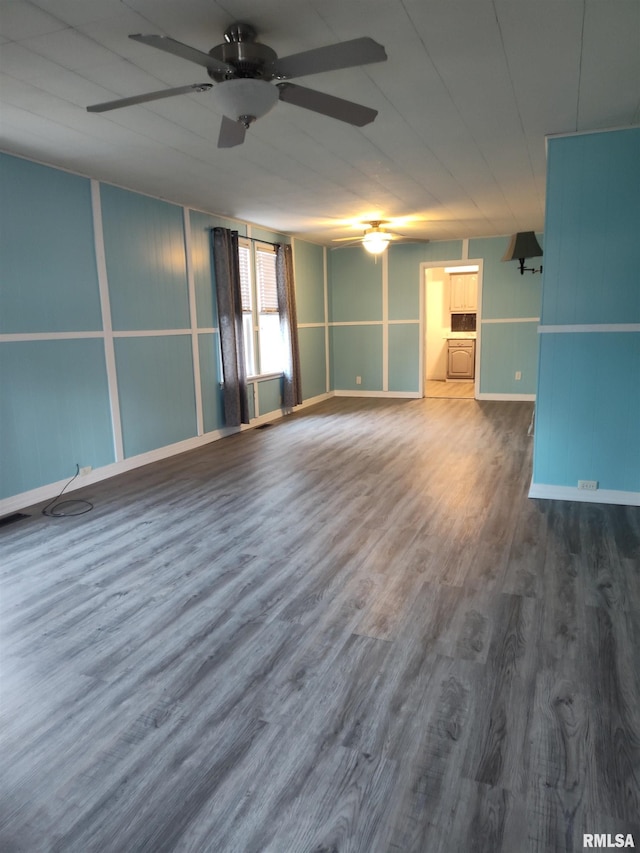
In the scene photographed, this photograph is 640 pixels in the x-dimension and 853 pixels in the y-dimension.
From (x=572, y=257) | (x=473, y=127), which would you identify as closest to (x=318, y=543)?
(x=572, y=257)

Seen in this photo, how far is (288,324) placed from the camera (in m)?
7.52

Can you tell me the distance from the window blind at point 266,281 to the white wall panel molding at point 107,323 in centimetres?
273

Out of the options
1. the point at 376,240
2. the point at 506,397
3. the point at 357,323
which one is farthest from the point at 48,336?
the point at 506,397

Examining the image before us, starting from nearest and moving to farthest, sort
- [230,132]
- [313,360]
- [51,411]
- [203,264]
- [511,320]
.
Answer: [230,132], [51,411], [203,264], [511,320], [313,360]

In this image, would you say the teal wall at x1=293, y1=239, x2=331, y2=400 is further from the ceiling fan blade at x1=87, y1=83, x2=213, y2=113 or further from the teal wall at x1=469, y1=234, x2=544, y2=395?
the ceiling fan blade at x1=87, y1=83, x2=213, y2=113

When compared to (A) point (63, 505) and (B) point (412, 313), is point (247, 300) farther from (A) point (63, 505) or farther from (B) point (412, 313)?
(A) point (63, 505)

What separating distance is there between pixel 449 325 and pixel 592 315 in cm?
750

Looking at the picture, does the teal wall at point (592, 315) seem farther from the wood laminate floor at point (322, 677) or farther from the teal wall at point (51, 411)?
the teal wall at point (51, 411)

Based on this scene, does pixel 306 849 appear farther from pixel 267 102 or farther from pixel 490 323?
pixel 490 323

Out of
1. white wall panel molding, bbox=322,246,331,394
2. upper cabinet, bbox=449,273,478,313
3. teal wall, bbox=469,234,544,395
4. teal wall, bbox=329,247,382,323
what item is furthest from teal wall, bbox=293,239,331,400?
upper cabinet, bbox=449,273,478,313

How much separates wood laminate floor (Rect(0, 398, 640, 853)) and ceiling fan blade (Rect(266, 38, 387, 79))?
2.27 meters

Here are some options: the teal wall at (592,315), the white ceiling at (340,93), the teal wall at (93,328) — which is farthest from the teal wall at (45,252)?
the teal wall at (592,315)

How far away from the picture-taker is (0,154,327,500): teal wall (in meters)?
3.93

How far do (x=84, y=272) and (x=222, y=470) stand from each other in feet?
6.84
